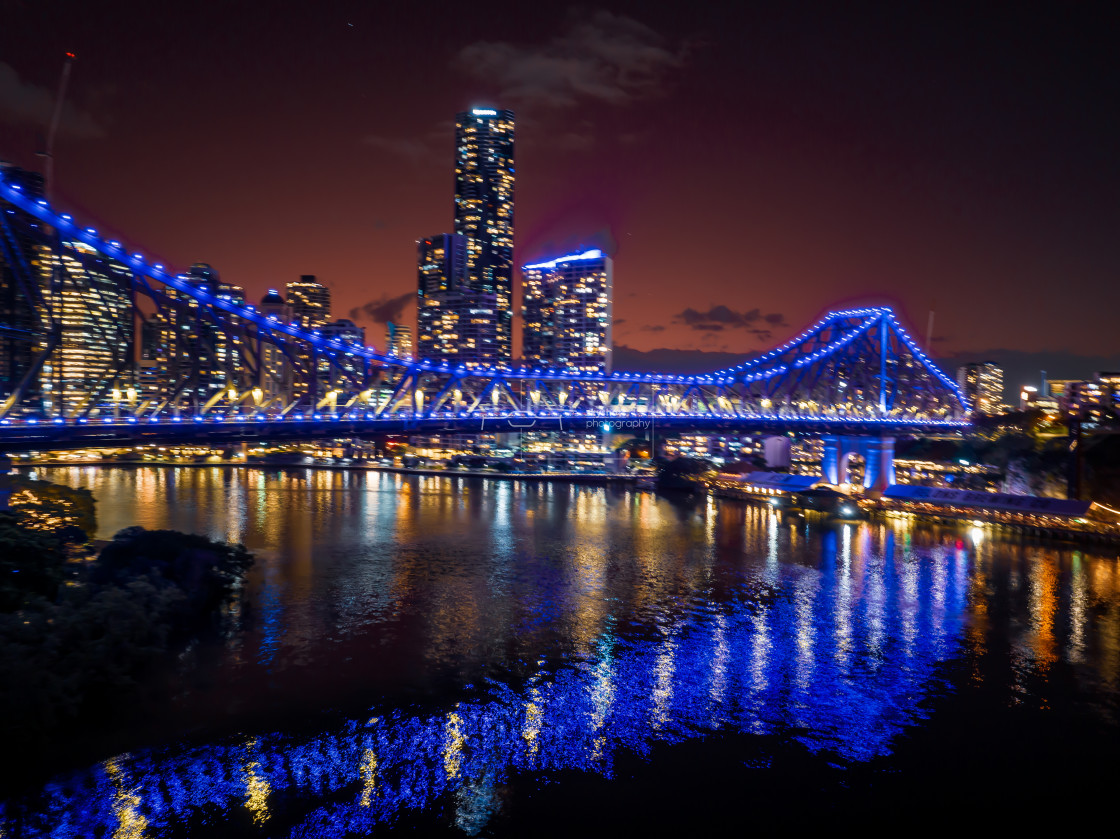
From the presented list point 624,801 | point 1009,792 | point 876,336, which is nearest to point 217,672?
point 624,801

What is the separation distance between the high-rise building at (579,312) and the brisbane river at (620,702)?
9775cm

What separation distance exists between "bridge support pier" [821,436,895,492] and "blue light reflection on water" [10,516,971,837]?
3208 centimetres

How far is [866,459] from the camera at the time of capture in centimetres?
5228

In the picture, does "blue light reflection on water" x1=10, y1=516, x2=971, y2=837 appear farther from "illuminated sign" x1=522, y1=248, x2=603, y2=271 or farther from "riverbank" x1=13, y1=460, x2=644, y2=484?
"illuminated sign" x1=522, y1=248, x2=603, y2=271

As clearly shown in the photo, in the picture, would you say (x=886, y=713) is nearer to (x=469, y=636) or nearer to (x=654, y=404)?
(x=469, y=636)

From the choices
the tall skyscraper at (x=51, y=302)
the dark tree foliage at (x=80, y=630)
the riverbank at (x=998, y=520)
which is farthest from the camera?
the riverbank at (x=998, y=520)

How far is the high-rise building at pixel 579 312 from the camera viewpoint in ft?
407

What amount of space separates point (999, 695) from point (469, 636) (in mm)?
10707

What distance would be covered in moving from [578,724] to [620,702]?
1232mm

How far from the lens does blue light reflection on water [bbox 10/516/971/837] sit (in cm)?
1008

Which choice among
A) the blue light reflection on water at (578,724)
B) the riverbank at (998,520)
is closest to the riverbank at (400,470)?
the riverbank at (998,520)

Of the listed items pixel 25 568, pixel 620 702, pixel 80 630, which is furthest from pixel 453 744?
pixel 25 568

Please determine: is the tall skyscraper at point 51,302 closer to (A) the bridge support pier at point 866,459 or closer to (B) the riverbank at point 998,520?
(B) the riverbank at point 998,520

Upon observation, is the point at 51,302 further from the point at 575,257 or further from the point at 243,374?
the point at 575,257
